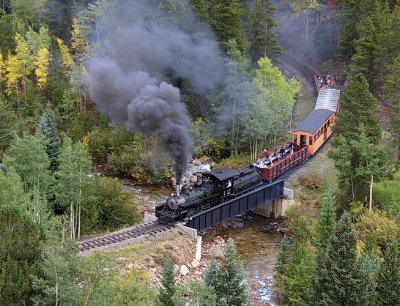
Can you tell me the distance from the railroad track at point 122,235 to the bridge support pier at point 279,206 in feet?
36.2

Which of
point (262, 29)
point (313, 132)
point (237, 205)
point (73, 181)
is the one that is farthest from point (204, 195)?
point (262, 29)

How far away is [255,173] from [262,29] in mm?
24173

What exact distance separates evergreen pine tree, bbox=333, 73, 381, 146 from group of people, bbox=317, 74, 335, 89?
70.7 feet

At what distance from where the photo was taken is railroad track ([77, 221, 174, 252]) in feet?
93.9

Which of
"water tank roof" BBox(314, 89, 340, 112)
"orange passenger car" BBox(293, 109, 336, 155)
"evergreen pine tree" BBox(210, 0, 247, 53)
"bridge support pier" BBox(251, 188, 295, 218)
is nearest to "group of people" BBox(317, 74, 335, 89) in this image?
"water tank roof" BBox(314, 89, 340, 112)

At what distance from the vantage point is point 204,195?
33.2 metres

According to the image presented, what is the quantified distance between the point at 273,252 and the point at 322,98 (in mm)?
25204

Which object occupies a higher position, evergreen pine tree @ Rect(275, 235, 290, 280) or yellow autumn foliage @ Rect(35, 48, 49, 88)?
yellow autumn foliage @ Rect(35, 48, 49, 88)

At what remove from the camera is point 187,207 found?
32312 mm

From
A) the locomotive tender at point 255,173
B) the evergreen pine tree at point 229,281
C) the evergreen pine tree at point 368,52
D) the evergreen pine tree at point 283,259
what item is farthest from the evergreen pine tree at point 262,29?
the evergreen pine tree at point 229,281

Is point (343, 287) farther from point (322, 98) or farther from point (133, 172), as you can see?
point (322, 98)

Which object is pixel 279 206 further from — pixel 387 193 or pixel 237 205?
pixel 387 193

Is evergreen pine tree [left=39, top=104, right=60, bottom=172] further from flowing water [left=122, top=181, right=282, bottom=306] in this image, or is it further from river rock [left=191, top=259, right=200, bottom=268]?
river rock [left=191, top=259, right=200, bottom=268]

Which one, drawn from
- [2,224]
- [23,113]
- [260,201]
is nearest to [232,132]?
[260,201]
